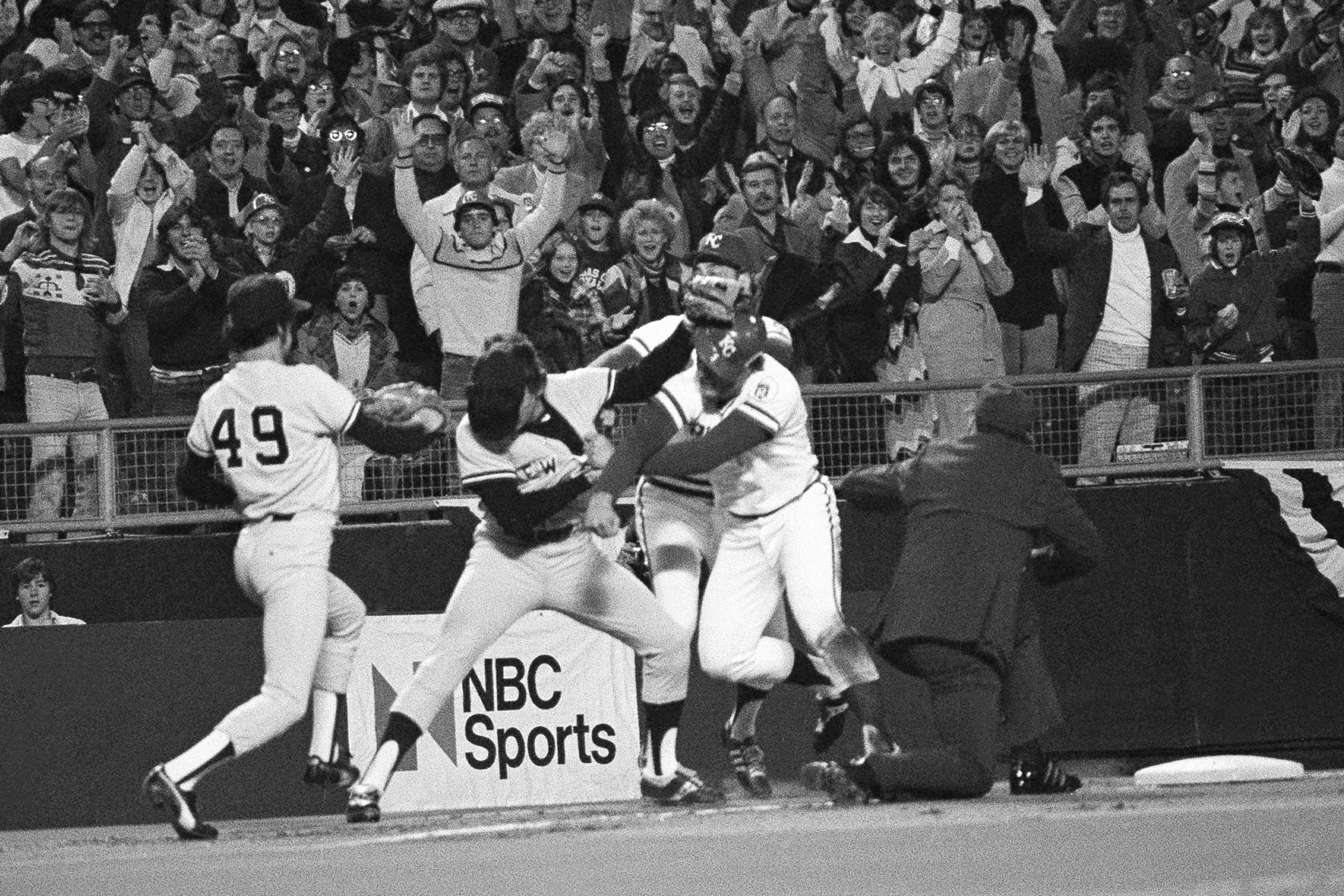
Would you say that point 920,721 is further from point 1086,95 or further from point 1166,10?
point 1166,10

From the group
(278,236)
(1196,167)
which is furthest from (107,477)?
(1196,167)

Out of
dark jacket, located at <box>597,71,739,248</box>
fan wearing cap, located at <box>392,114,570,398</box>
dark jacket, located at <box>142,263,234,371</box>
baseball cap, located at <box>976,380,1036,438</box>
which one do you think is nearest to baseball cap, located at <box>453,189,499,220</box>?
fan wearing cap, located at <box>392,114,570,398</box>

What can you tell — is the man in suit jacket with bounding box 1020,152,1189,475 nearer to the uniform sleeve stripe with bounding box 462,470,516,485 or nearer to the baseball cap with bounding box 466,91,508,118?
the baseball cap with bounding box 466,91,508,118

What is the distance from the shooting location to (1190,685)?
1281 centimetres

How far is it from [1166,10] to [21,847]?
33.6ft

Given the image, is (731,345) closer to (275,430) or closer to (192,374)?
(275,430)

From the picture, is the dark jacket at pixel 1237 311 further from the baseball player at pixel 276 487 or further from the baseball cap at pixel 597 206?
the baseball player at pixel 276 487

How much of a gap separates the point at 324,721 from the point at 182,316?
3.54 metres

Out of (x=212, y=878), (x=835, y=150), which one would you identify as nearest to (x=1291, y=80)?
(x=835, y=150)

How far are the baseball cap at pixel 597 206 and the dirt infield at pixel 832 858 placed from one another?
4946 millimetres

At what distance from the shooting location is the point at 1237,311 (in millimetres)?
12812

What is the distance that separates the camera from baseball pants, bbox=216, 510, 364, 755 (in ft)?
29.0

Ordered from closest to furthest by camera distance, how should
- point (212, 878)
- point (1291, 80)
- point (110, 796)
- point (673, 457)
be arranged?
point (212, 878), point (673, 457), point (110, 796), point (1291, 80)

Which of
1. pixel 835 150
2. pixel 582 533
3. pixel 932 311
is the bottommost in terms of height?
pixel 582 533
